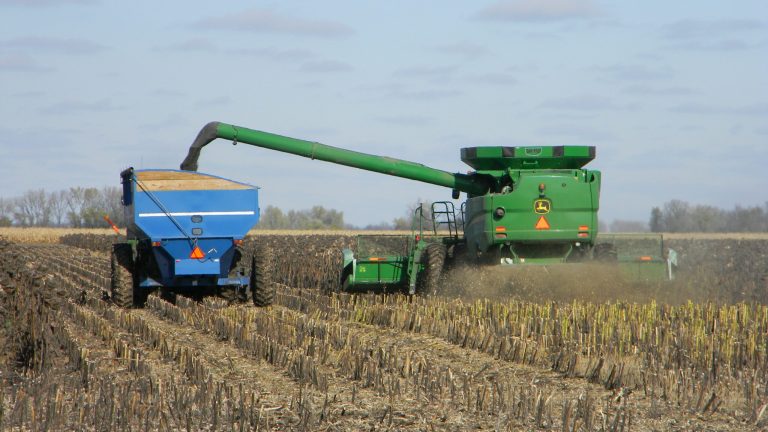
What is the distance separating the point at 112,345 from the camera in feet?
35.7

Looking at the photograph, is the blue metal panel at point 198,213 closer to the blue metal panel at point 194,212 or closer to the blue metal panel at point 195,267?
the blue metal panel at point 194,212

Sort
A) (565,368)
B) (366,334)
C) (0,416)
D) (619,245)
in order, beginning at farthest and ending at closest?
(619,245), (366,334), (565,368), (0,416)

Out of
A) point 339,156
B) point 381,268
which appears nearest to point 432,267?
point 381,268

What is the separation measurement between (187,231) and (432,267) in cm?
374

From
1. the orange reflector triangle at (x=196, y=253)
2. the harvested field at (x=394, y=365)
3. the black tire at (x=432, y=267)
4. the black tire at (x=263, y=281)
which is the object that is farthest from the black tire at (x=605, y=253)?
the orange reflector triangle at (x=196, y=253)

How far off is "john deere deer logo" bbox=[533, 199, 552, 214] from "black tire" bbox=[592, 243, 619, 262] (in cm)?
129

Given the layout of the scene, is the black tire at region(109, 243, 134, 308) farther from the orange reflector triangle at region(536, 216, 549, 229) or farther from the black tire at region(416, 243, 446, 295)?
the orange reflector triangle at region(536, 216, 549, 229)

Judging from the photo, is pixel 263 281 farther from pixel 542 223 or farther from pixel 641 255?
pixel 641 255

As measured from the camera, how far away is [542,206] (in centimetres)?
1473

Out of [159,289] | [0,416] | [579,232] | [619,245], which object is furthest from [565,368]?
[159,289]

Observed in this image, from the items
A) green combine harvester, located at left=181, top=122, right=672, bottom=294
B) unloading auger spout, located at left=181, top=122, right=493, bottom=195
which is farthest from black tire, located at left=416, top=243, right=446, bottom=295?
unloading auger spout, located at left=181, top=122, right=493, bottom=195

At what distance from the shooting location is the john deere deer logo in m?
14.7

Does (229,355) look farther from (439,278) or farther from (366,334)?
(439,278)

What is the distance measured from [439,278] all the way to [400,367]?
6.32m
